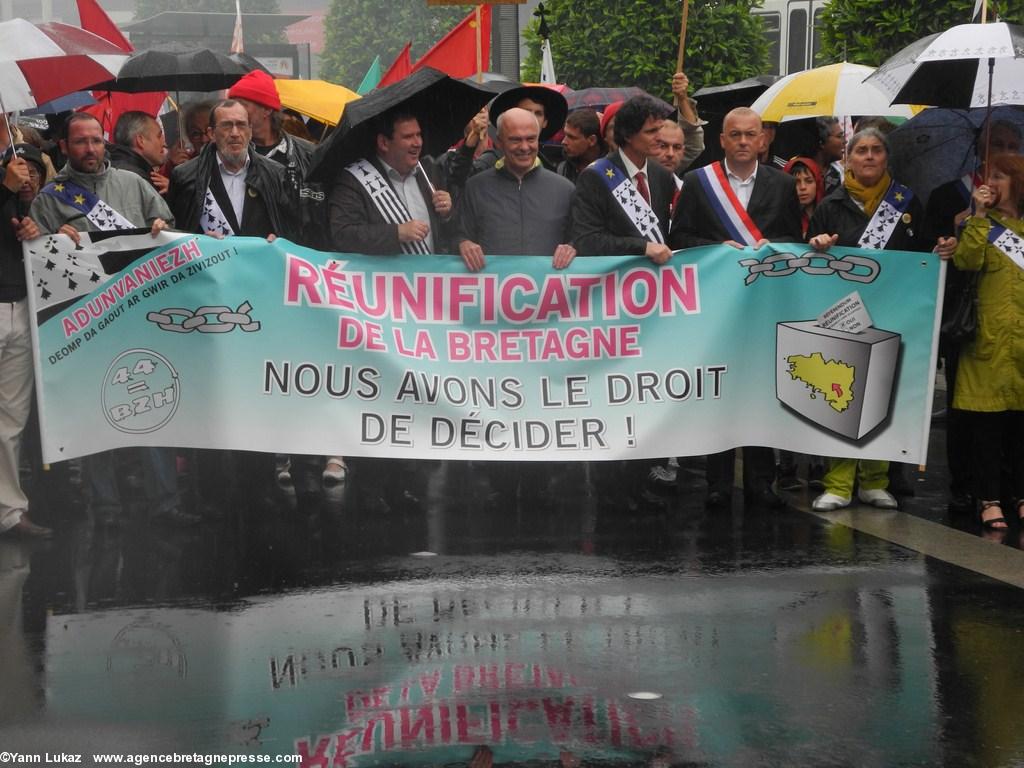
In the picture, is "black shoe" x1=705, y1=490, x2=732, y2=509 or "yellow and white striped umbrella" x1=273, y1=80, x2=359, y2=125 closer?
"black shoe" x1=705, y1=490, x2=732, y2=509

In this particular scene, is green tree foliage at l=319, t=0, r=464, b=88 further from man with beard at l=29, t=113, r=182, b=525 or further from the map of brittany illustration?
the map of brittany illustration

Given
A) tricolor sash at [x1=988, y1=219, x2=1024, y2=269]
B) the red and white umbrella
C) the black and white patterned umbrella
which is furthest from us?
tricolor sash at [x1=988, y1=219, x2=1024, y2=269]

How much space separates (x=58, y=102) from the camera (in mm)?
11555

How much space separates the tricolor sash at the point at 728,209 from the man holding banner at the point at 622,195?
1.03 feet

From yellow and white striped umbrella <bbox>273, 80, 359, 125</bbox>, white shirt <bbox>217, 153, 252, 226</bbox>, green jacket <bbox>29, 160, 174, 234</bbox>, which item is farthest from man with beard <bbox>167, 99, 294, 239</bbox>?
yellow and white striped umbrella <bbox>273, 80, 359, 125</bbox>

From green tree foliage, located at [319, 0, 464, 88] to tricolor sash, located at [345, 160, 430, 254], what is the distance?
67.3 metres

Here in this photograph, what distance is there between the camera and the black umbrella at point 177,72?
40.2 feet

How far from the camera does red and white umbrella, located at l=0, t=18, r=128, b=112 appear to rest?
25.5 ft

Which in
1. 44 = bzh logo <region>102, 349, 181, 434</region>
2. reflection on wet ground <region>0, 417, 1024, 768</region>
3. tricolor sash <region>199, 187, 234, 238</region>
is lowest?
reflection on wet ground <region>0, 417, 1024, 768</region>

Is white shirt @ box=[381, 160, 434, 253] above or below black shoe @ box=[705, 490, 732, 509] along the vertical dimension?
above

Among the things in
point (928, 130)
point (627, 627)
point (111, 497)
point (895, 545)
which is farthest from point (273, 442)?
point (928, 130)

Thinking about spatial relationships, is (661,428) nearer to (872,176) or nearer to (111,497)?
(872,176)

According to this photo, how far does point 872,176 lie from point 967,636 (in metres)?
3.15

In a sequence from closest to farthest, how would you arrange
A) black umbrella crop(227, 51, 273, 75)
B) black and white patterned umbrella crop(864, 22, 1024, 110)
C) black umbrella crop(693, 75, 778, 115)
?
black and white patterned umbrella crop(864, 22, 1024, 110), black umbrella crop(227, 51, 273, 75), black umbrella crop(693, 75, 778, 115)
